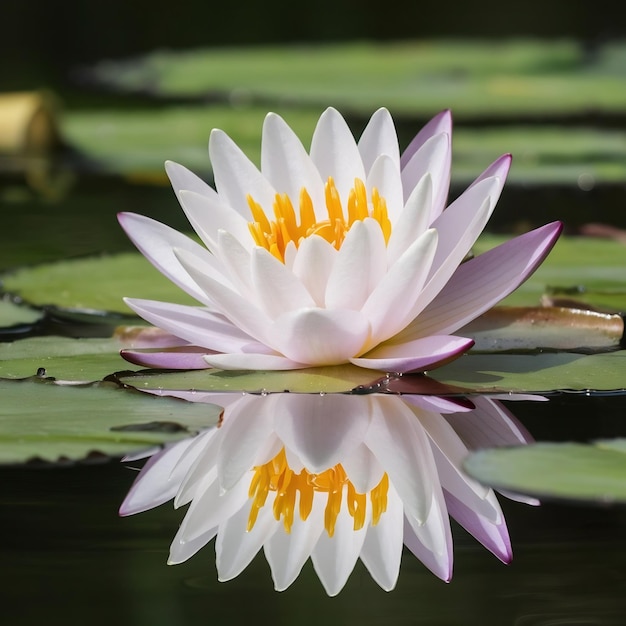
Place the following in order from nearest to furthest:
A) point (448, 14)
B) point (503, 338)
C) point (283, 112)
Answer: point (503, 338) < point (283, 112) < point (448, 14)

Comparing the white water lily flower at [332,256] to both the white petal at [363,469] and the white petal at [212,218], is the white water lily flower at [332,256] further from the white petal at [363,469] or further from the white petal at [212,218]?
the white petal at [363,469]

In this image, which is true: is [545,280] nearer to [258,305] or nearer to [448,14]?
[258,305]

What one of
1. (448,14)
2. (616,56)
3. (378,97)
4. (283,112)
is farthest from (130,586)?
(448,14)

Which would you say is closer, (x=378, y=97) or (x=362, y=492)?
(x=362, y=492)

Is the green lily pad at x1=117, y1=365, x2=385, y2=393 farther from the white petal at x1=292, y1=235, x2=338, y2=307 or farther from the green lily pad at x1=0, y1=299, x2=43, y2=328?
the green lily pad at x1=0, y1=299, x2=43, y2=328

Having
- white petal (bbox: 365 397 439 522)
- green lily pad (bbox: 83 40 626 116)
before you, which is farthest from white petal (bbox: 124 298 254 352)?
green lily pad (bbox: 83 40 626 116)

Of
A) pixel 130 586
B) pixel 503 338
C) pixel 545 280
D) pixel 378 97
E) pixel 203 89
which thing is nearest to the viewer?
pixel 130 586

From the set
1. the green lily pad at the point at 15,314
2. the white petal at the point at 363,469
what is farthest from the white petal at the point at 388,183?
the green lily pad at the point at 15,314
